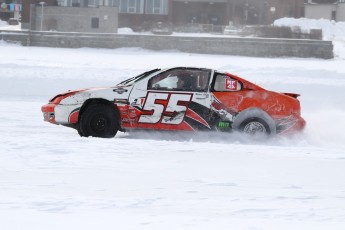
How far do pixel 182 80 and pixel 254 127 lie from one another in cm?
146

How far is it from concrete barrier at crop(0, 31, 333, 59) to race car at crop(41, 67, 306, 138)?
2971cm

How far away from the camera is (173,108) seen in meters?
14.7

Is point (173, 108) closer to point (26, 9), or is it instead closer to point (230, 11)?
point (26, 9)

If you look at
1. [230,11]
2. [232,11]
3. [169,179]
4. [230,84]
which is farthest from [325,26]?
[169,179]

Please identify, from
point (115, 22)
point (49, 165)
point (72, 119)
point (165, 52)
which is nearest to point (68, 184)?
point (49, 165)

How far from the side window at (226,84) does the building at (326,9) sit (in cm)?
7432

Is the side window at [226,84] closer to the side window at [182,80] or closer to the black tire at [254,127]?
the side window at [182,80]

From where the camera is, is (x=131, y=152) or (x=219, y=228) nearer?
(x=219, y=228)

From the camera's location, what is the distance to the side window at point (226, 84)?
14852mm

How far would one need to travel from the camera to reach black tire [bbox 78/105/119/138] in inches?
573

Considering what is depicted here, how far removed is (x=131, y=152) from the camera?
12484mm

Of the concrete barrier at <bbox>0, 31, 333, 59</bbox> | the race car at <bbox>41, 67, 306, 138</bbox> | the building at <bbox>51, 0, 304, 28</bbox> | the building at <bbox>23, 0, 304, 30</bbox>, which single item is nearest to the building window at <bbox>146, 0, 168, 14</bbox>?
the building at <bbox>23, 0, 304, 30</bbox>

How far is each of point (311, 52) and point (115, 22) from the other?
28.0m

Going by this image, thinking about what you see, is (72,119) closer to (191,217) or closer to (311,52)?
(191,217)
